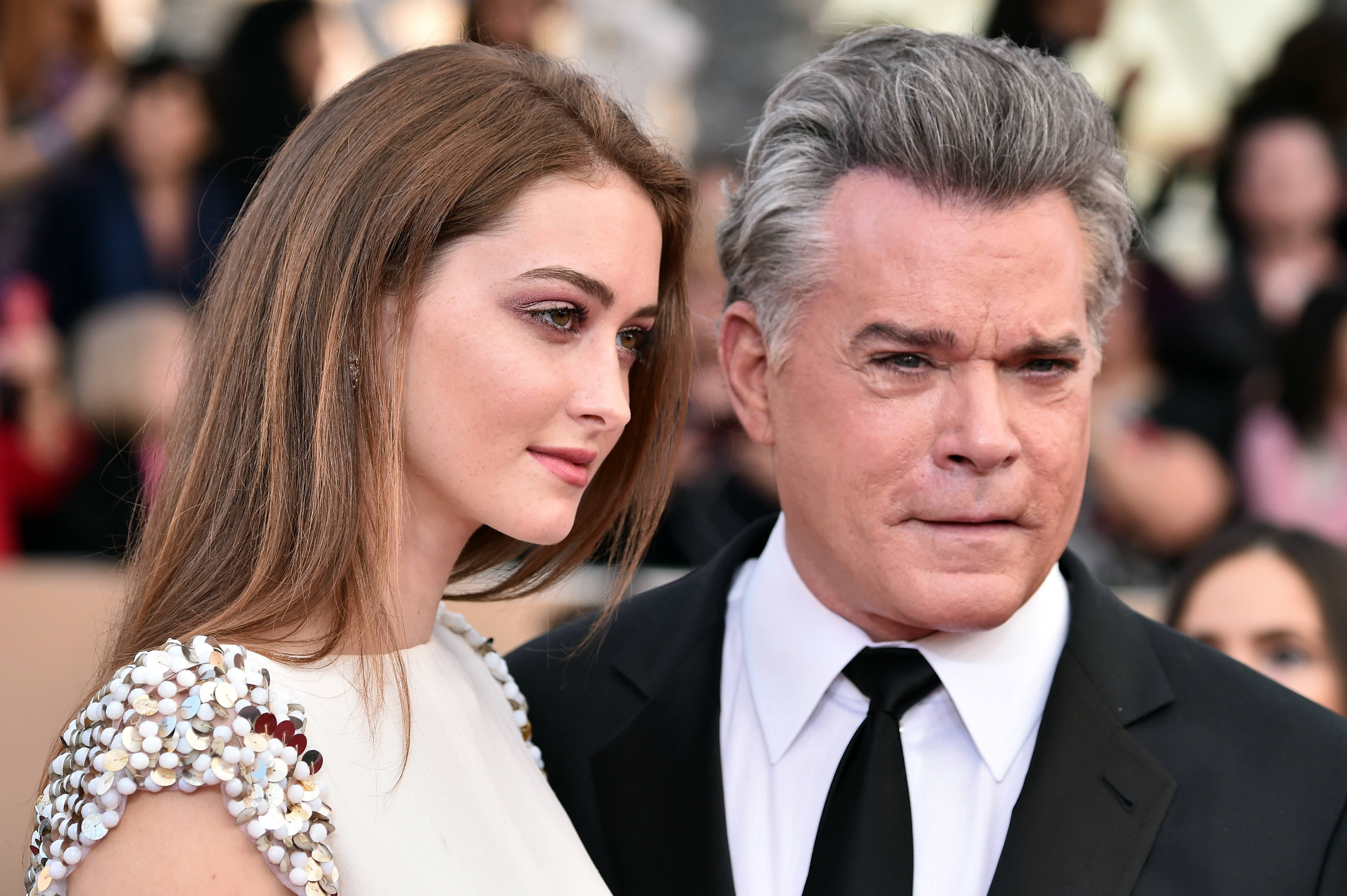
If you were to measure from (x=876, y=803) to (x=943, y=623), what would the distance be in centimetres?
32

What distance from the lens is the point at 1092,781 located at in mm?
2158

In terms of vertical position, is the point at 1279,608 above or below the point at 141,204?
below

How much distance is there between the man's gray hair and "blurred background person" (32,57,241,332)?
4.13 metres

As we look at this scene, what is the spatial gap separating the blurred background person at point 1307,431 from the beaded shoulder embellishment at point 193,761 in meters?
4.32

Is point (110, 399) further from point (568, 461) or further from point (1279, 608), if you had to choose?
point (1279, 608)

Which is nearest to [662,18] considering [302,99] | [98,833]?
[302,99]

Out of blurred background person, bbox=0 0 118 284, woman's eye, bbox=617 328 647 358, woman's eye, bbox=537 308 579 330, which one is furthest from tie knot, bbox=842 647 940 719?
blurred background person, bbox=0 0 118 284

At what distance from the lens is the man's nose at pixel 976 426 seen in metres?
2.16

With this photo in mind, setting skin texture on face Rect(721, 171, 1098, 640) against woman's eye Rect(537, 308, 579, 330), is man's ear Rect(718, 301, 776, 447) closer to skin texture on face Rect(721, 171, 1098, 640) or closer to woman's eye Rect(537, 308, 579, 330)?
skin texture on face Rect(721, 171, 1098, 640)

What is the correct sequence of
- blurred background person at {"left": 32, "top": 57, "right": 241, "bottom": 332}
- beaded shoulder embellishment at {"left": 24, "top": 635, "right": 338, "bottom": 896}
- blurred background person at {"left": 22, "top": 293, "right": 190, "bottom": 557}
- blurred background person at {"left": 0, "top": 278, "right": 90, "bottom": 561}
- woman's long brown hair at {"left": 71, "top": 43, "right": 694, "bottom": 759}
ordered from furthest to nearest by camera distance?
blurred background person at {"left": 32, "top": 57, "right": 241, "bottom": 332}
blurred background person at {"left": 0, "top": 278, "right": 90, "bottom": 561}
blurred background person at {"left": 22, "top": 293, "right": 190, "bottom": 557}
woman's long brown hair at {"left": 71, "top": 43, "right": 694, "bottom": 759}
beaded shoulder embellishment at {"left": 24, "top": 635, "right": 338, "bottom": 896}

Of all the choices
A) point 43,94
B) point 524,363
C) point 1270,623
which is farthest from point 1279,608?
point 43,94

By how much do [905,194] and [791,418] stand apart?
1.48 feet

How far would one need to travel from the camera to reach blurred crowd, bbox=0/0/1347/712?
5.13 metres

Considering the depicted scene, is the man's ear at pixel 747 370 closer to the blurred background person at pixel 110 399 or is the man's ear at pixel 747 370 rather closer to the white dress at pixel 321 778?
the white dress at pixel 321 778
